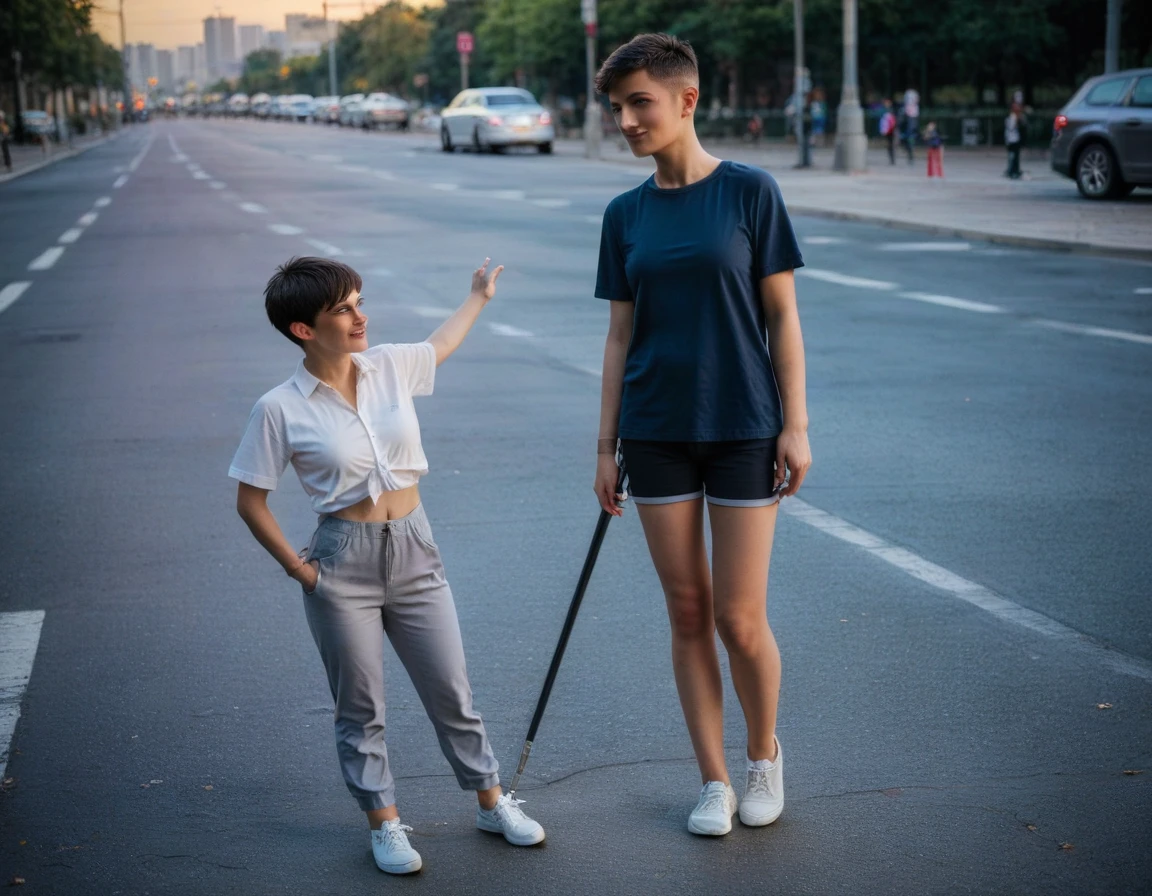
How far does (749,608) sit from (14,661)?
2771 mm

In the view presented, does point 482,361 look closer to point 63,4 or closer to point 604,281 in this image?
point 604,281

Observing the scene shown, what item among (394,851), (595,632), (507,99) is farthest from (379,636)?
(507,99)

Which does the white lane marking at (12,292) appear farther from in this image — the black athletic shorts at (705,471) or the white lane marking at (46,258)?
the black athletic shorts at (705,471)

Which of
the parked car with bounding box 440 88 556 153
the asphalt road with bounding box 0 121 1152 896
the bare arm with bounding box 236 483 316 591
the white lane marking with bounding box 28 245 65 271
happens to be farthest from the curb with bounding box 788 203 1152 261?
the parked car with bounding box 440 88 556 153

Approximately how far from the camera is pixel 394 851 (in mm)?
3715

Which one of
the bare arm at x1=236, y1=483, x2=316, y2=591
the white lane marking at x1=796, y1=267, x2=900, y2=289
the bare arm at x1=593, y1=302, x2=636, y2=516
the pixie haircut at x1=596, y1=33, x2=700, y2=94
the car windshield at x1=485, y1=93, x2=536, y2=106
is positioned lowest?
the white lane marking at x1=796, y1=267, x2=900, y2=289

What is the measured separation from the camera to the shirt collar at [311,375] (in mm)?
3666

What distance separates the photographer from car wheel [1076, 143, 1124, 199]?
2403cm

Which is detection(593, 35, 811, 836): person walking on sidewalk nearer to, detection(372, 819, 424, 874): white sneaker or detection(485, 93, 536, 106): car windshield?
detection(372, 819, 424, 874): white sneaker

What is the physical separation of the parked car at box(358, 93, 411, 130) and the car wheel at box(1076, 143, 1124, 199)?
210 feet

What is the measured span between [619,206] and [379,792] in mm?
1474

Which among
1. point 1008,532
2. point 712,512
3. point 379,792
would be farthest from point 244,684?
point 1008,532

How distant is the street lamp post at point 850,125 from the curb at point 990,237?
7.92 metres

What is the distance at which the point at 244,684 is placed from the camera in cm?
509
